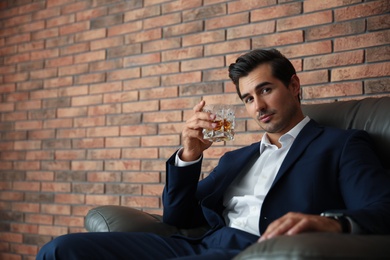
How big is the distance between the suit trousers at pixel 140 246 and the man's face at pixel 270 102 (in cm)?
44

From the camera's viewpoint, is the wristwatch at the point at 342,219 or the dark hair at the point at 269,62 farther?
the dark hair at the point at 269,62

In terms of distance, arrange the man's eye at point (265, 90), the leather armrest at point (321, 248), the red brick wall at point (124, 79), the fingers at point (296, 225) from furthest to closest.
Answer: the red brick wall at point (124, 79) < the man's eye at point (265, 90) < the fingers at point (296, 225) < the leather armrest at point (321, 248)

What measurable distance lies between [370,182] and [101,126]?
2010mm

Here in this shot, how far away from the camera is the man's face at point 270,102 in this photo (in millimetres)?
1732

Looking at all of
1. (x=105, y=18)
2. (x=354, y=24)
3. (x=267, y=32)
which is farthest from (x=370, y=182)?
(x=105, y=18)

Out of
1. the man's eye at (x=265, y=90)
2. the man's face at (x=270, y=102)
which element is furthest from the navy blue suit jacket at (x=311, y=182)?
the man's eye at (x=265, y=90)

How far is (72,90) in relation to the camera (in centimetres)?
313

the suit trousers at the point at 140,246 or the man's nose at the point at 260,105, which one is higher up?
the man's nose at the point at 260,105

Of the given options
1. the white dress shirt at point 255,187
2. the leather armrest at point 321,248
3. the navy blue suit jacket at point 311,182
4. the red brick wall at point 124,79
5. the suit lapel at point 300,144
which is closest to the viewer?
the leather armrest at point 321,248

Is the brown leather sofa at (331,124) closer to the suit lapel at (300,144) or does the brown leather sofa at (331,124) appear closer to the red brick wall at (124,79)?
the suit lapel at (300,144)

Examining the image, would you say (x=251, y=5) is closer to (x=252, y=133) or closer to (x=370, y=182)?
(x=252, y=133)

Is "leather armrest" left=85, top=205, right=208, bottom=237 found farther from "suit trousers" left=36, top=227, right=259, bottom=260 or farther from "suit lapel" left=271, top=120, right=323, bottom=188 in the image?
"suit lapel" left=271, top=120, right=323, bottom=188

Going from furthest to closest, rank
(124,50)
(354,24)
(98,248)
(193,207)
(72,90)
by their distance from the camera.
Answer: (72,90)
(124,50)
(354,24)
(193,207)
(98,248)

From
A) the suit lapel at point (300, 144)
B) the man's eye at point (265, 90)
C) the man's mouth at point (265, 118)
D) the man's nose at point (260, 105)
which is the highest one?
the man's eye at point (265, 90)
